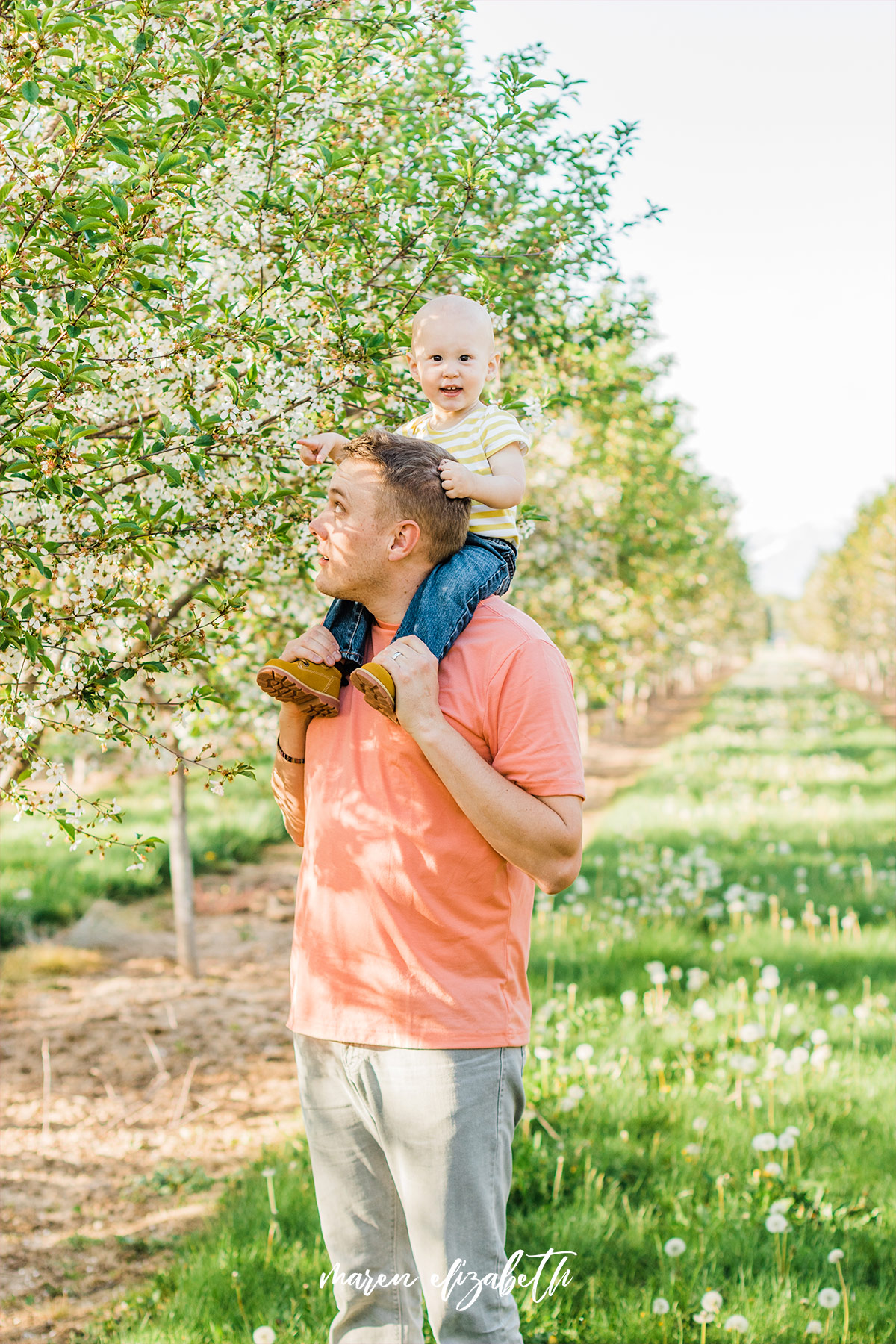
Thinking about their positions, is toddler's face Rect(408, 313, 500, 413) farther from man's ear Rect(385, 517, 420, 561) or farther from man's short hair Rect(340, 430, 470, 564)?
man's ear Rect(385, 517, 420, 561)

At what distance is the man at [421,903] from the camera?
217 cm

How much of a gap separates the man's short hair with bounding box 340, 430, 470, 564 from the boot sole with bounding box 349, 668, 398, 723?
1.33 feet

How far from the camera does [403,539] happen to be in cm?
237

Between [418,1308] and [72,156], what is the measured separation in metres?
2.90

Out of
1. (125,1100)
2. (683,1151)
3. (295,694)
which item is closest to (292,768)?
(295,694)

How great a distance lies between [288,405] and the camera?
2977 millimetres

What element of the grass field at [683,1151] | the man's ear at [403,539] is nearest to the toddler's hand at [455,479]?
the man's ear at [403,539]

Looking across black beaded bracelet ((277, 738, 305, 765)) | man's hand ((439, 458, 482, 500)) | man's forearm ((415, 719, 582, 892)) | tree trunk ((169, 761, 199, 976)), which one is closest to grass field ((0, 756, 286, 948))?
tree trunk ((169, 761, 199, 976))

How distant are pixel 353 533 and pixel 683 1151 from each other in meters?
3.45

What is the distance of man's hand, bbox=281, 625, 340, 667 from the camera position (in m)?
2.36

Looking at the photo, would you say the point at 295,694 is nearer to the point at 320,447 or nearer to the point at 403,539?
the point at 403,539

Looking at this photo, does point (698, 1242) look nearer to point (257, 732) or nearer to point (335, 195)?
point (257, 732)

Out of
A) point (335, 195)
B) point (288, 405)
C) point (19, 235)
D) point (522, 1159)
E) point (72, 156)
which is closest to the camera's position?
point (72, 156)

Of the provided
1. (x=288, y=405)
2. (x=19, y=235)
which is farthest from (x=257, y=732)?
(x=19, y=235)
